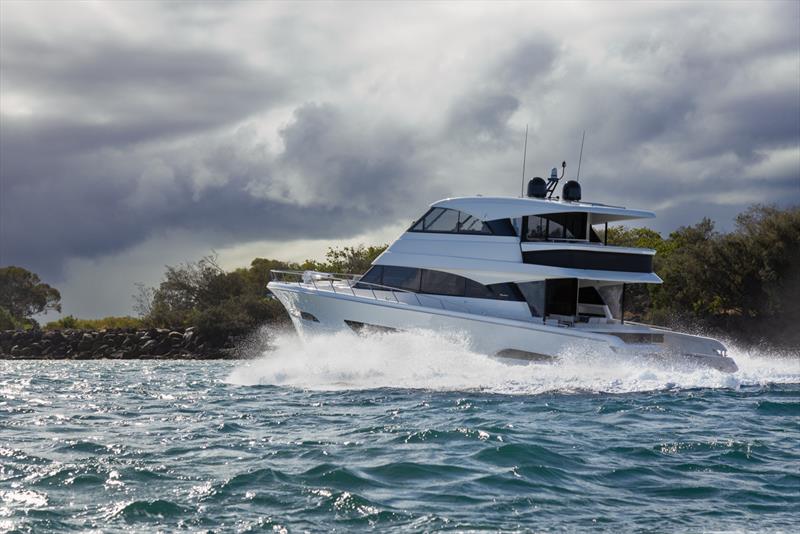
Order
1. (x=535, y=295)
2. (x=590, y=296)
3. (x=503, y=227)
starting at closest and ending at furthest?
(x=535, y=295)
(x=503, y=227)
(x=590, y=296)

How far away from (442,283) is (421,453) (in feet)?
31.7

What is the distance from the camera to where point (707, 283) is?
41250mm

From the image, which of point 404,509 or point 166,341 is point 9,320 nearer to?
point 166,341

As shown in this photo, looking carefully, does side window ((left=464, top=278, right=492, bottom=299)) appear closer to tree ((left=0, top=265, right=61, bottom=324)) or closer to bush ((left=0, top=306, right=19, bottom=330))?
bush ((left=0, top=306, right=19, bottom=330))

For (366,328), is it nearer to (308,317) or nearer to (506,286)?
(308,317)

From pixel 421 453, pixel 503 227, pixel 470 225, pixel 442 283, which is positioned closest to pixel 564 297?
pixel 503 227

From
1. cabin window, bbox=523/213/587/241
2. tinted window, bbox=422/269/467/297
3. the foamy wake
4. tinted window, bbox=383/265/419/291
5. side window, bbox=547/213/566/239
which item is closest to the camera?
the foamy wake

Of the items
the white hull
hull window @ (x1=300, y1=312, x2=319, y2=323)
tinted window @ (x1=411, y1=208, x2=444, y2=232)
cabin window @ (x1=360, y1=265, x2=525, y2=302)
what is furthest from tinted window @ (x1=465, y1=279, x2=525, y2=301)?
hull window @ (x1=300, y1=312, x2=319, y2=323)

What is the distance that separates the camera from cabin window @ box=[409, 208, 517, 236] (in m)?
18.7

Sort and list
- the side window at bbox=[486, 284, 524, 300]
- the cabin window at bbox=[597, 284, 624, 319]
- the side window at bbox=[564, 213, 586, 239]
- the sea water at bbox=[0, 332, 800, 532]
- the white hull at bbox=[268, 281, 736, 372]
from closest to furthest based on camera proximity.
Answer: the sea water at bbox=[0, 332, 800, 532]
the white hull at bbox=[268, 281, 736, 372]
the side window at bbox=[486, 284, 524, 300]
the side window at bbox=[564, 213, 586, 239]
the cabin window at bbox=[597, 284, 624, 319]

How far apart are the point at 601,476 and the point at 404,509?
2356 mm

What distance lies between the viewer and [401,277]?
1930cm

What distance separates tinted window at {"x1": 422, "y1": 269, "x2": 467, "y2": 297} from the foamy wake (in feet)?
4.66

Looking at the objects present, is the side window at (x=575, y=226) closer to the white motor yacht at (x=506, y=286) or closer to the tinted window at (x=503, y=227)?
the white motor yacht at (x=506, y=286)
